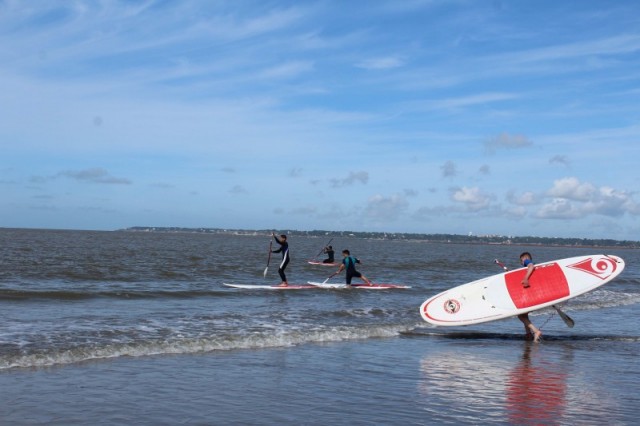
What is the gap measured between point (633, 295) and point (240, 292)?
14.8m

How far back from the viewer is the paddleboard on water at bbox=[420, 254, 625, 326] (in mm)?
14406

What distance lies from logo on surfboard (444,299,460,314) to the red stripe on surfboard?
1090 mm

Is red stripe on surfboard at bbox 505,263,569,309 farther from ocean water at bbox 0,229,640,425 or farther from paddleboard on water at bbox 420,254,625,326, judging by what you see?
ocean water at bbox 0,229,640,425

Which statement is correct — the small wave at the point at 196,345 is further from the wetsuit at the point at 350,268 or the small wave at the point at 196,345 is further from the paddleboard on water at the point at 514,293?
the wetsuit at the point at 350,268

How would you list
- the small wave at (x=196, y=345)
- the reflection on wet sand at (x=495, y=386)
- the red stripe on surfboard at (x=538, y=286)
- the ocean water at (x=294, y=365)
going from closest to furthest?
the ocean water at (x=294, y=365)
the reflection on wet sand at (x=495, y=386)
the small wave at (x=196, y=345)
the red stripe on surfboard at (x=538, y=286)

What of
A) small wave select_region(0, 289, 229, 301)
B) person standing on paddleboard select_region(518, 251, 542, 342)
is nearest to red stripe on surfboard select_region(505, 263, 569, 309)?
person standing on paddleboard select_region(518, 251, 542, 342)

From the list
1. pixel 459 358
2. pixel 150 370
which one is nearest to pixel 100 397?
pixel 150 370

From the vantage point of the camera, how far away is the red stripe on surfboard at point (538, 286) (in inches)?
566

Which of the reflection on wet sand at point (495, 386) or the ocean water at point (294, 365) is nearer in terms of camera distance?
the ocean water at point (294, 365)

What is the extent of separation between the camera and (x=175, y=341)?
11898 mm

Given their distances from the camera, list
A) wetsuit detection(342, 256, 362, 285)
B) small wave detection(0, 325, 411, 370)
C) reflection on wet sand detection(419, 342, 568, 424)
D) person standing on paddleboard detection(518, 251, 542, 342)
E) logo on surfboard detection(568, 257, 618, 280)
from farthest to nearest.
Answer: wetsuit detection(342, 256, 362, 285)
logo on surfboard detection(568, 257, 618, 280)
person standing on paddleboard detection(518, 251, 542, 342)
small wave detection(0, 325, 411, 370)
reflection on wet sand detection(419, 342, 568, 424)

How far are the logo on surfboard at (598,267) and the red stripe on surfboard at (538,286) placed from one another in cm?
50

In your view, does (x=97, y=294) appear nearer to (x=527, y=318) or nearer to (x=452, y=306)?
(x=452, y=306)

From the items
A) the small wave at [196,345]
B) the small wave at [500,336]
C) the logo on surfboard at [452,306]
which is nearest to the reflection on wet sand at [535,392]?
the small wave at [500,336]
